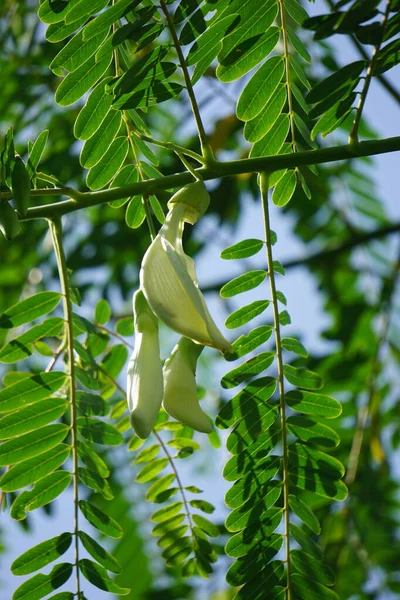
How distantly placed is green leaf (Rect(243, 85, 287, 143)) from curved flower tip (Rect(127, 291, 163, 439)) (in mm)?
341

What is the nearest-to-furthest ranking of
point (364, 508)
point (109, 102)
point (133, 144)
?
point (109, 102), point (133, 144), point (364, 508)

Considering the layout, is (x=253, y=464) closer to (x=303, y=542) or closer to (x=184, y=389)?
(x=303, y=542)

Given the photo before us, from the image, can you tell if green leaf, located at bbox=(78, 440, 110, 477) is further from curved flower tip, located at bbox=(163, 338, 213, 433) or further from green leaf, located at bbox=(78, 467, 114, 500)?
curved flower tip, located at bbox=(163, 338, 213, 433)

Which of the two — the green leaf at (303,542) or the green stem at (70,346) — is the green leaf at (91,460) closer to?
the green stem at (70,346)

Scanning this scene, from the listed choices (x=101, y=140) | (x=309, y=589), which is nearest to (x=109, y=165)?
(x=101, y=140)

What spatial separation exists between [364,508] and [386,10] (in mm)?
1694

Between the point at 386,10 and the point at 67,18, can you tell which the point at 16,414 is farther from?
the point at 386,10

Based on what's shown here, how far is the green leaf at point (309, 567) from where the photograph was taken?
4.28 feet

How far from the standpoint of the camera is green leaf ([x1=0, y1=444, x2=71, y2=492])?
1.35m

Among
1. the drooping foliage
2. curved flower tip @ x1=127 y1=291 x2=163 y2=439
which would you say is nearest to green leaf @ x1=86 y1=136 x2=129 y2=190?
the drooping foliage

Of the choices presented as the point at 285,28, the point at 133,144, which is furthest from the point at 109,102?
the point at 285,28

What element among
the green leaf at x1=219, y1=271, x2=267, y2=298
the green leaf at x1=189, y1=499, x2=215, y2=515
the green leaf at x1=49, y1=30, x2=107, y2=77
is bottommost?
the green leaf at x1=189, y1=499, x2=215, y2=515

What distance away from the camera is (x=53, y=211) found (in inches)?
48.8

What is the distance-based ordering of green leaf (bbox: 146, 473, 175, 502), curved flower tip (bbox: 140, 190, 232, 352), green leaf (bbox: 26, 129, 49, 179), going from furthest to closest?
green leaf (bbox: 146, 473, 175, 502) → green leaf (bbox: 26, 129, 49, 179) → curved flower tip (bbox: 140, 190, 232, 352)
